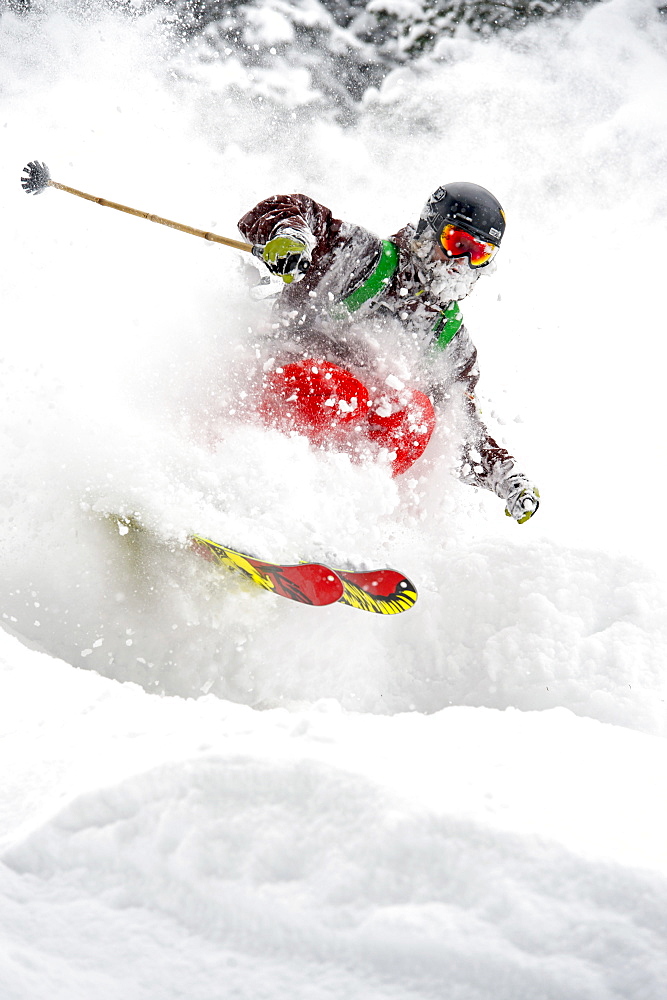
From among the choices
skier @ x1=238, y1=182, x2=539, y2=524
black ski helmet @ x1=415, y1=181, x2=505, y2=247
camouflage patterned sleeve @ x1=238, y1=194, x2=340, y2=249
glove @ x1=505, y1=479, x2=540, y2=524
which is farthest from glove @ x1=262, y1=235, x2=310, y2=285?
glove @ x1=505, y1=479, x2=540, y2=524

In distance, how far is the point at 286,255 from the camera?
2.54 meters

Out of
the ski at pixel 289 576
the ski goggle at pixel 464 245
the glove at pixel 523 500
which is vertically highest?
the ski goggle at pixel 464 245

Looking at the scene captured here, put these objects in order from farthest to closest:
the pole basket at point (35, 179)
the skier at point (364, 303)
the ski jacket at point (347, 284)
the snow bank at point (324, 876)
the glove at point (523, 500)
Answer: the pole basket at point (35, 179) → the glove at point (523, 500) → the ski jacket at point (347, 284) → the skier at point (364, 303) → the snow bank at point (324, 876)

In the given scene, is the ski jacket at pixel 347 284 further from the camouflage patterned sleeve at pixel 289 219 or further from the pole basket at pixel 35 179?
the pole basket at pixel 35 179

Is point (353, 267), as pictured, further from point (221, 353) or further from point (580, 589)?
point (580, 589)

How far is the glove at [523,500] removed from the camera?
10.3 feet

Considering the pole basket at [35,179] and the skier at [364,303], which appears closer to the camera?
the skier at [364,303]

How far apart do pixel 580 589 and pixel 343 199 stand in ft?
16.5

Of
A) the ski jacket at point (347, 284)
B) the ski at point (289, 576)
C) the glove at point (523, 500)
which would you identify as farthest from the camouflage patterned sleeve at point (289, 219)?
the glove at point (523, 500)

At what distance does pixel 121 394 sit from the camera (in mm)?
3113

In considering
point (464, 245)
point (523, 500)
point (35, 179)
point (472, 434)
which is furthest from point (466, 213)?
point (35, 179)

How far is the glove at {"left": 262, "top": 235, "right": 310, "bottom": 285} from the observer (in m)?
2.53

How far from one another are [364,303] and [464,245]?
504 mm

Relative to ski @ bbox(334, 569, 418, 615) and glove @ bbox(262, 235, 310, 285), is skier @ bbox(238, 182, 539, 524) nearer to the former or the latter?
glove @ bbox(262, 235, 310, 285)
